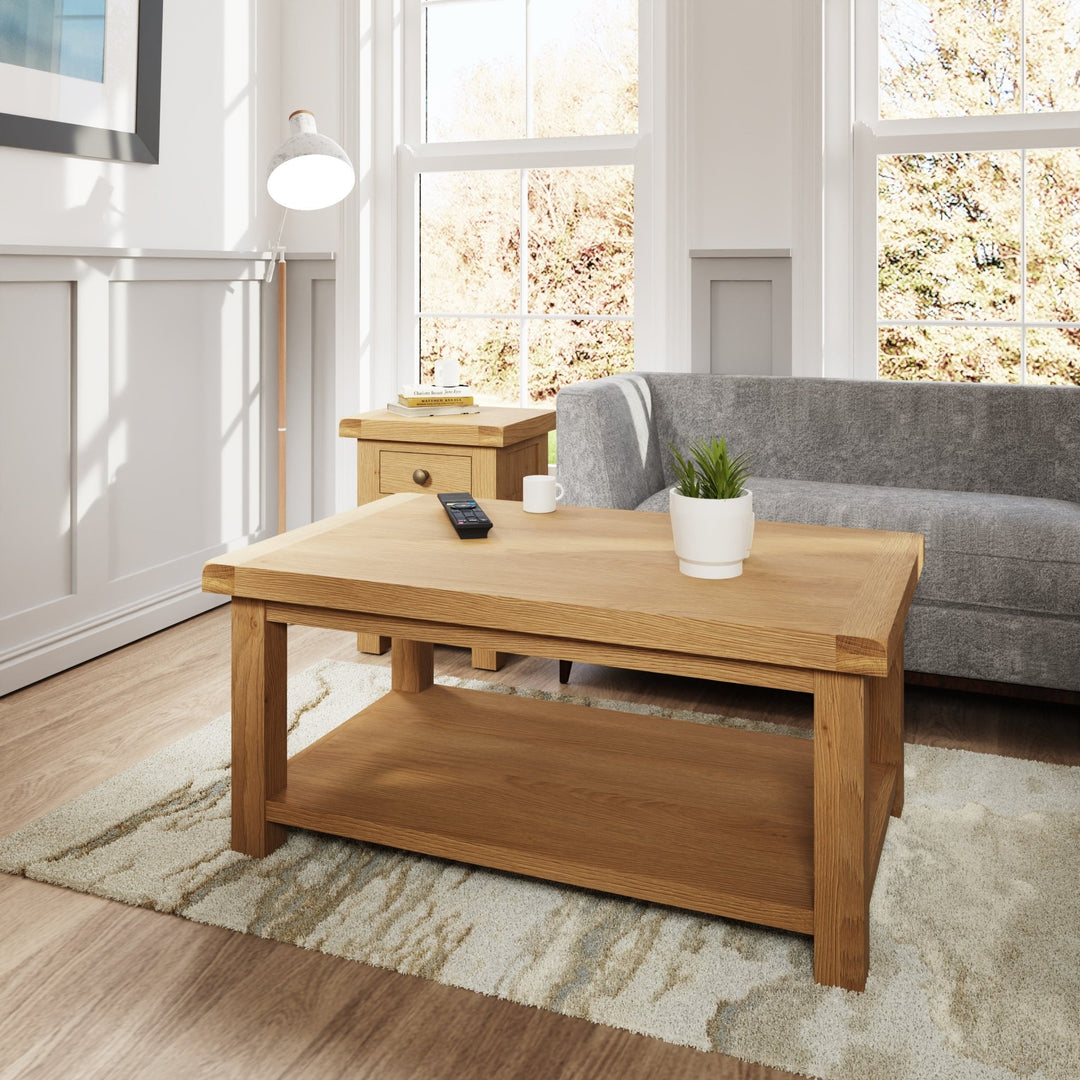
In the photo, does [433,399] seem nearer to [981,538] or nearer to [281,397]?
[281,397]

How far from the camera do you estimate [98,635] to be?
297 centimetres

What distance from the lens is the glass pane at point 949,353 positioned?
3.26 m

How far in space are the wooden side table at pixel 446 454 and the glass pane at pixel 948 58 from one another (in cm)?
144

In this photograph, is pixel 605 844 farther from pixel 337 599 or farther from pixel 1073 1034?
pixel 1073 1034

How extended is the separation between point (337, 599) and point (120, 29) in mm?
2045

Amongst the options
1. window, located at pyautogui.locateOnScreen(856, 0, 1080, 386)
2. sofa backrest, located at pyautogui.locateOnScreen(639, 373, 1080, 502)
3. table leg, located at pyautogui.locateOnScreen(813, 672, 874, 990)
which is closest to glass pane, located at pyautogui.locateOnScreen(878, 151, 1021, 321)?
window, located at pyautogui.locateOnScreen(856, 0, 1080, 386)

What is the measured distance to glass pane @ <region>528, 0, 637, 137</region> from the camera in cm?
353

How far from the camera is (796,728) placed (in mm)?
2461

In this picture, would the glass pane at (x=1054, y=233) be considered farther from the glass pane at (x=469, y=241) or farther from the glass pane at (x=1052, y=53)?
the glass pane at (x=469, y=241)

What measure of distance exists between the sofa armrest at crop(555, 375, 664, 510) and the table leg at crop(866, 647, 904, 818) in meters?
1.08

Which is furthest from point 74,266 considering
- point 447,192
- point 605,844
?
point 605,844

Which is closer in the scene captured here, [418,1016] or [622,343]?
[418,1016]

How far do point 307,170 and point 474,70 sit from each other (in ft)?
3.15

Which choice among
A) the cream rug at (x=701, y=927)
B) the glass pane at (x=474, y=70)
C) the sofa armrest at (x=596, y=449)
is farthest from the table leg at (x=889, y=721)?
the glass pane at (x=474, y=70)
